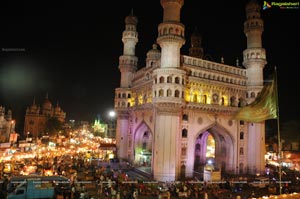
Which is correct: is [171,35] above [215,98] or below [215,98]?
above

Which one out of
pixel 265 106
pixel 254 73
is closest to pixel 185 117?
pixel 265 106

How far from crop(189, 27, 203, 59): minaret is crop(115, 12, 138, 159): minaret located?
42.4ft

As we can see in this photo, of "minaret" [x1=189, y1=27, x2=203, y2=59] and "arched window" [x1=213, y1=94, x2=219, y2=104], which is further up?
"minaret" [x1=189, y1=27, x2=203, y2=59]

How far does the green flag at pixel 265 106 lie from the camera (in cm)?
2330

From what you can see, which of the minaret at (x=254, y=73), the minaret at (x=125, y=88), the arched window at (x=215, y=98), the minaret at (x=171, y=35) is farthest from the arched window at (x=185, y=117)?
the minaret at (x=125, y=88)

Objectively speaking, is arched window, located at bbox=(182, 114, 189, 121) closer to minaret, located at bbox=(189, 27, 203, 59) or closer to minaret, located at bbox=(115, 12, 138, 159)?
minaret, located at bbox=(115, 12, 138, 159)

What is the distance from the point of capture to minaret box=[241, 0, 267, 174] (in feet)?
128

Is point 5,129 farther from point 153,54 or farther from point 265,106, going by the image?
point 265,106

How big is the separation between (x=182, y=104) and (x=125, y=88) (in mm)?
17490

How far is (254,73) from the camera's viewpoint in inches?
1588

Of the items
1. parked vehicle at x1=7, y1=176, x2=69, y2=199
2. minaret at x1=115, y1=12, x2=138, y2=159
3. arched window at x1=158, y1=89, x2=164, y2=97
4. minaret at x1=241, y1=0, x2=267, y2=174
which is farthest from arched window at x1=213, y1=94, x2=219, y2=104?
parked vehicle at x1=7, y1=176, x2=69, y2=199

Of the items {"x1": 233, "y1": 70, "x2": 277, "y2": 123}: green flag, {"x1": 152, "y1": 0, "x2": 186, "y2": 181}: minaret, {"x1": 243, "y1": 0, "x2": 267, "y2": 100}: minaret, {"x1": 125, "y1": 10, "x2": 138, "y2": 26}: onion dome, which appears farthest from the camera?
{"x1": 125, "y1": 10, "x2": 138, "y2": 26}: onion dome

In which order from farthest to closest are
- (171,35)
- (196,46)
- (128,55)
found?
(196,46) → (128,55) → (171,35)

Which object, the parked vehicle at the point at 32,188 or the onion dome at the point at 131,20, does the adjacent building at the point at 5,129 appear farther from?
Answer: the parked vehicle at the point at 32,188
